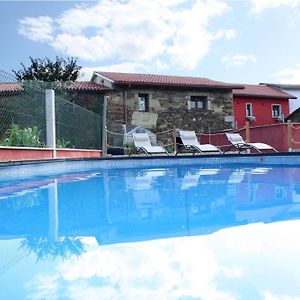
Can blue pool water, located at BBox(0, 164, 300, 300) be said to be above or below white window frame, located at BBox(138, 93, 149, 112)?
below

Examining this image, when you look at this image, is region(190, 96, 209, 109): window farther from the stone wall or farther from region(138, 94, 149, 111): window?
region(138, 94, 149, 111): window

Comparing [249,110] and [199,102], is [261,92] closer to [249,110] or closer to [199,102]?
[249,110]

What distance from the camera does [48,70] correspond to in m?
24.5

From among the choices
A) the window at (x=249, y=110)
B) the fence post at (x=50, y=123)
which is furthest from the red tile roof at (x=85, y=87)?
the window at (x=249, y=110)

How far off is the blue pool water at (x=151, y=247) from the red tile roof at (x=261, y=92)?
20.5 meters

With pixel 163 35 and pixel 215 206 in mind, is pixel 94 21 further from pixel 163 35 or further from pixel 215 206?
pixel 215 206

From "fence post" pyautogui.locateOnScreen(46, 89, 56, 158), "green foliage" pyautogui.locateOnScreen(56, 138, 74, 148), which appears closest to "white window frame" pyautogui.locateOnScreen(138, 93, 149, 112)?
"green foliage" pyautogui.locateOnScreen(56, 138, 74, 148)

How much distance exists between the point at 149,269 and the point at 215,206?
7.06 ft

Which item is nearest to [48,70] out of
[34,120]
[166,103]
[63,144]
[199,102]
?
[166,103]

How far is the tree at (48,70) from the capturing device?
2412 cm

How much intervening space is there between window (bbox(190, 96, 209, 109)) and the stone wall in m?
0.27

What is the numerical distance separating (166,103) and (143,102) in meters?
1.31

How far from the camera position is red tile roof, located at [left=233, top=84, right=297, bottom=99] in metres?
24.2

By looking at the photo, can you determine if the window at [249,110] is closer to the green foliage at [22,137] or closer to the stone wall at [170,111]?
the stone wall at [170,111]
